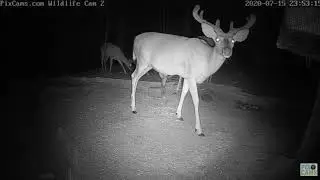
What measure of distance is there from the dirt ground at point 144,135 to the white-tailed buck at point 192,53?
59 cm

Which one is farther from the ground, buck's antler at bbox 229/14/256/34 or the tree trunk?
buck's antler at bbox 229/14/256/34

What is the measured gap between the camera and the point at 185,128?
6449 mm

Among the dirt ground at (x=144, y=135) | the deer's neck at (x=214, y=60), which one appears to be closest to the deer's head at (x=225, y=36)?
the deer's neck at (x=214, y=60)

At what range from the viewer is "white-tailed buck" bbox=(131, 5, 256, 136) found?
19.6 ft

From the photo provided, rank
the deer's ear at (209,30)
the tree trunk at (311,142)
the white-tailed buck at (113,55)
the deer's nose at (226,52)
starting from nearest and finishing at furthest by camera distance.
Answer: the tree trunk at (311,142)
the deer's nose at (226,52)
the deer's ear at (209,30)
the white-tailed buck at (113,55)

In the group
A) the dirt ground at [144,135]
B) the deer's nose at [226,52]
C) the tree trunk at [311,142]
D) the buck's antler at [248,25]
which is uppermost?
the buck's antler at [248,25]

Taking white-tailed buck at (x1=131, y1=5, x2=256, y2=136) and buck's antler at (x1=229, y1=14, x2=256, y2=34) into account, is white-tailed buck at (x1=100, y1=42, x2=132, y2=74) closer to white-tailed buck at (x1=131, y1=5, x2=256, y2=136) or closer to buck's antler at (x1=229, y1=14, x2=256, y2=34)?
white-tailed buck at (x1=131, y1=5, x2=256, y2=136)

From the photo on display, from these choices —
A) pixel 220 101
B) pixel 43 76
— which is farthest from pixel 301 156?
pixel 43 76

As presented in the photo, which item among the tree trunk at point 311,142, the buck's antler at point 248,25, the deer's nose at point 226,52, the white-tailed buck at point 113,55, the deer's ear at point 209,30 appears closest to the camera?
the tree trunk at point 311,142

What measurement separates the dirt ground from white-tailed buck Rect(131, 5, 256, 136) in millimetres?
590

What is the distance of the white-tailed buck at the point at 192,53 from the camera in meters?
5.99

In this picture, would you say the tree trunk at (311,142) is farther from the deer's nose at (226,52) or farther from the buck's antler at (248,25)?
the buck's antler at (248,25)

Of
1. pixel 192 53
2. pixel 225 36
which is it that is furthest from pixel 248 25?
pixel 192 53

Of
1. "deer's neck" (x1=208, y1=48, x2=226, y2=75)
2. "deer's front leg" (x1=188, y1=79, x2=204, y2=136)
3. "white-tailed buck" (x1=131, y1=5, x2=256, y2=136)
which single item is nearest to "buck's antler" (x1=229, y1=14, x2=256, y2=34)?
"white-tailed buck" (x1=131, y1=5, x2=256, y2=136)
